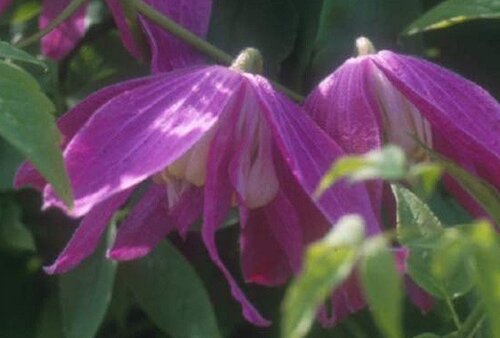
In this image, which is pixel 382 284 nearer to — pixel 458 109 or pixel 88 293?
pixel 458 109

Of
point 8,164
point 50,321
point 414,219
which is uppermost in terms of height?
point 414,219

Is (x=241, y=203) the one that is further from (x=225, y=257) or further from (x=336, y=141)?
(x=225, y=257)

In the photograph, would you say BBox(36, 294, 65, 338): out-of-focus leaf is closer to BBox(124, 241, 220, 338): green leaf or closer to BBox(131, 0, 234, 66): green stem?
BBox(124, 241, 220, 338): green leaf

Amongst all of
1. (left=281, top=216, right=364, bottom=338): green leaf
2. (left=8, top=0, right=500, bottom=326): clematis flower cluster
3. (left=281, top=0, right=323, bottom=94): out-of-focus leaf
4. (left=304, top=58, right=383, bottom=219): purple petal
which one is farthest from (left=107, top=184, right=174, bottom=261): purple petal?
(left=281, top=216, right=364, bottom=338): green leaf

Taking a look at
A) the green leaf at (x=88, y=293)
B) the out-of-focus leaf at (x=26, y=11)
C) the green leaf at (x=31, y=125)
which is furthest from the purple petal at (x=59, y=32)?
the green leaf at (x=31, y=125)

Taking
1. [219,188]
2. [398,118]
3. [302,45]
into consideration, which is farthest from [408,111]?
[302,45]

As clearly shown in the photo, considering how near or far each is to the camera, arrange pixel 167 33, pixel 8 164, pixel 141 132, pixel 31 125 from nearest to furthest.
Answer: pixel 31 125 < pixel 141 132 < pixel 167 33 < pixel 8 164
